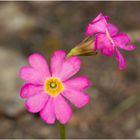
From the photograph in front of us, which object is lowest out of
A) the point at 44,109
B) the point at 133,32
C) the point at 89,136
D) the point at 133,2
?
the point at 89,136

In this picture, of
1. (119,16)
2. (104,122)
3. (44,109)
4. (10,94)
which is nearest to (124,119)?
(104,122)

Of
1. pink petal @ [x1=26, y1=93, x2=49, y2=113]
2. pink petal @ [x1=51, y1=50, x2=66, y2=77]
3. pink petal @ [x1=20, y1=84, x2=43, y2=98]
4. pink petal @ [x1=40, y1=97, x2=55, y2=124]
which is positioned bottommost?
pink petal @ [x1=40, y1=97, x2=55, y2=124]

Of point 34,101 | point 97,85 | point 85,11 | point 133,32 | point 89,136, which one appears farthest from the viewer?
point 85,11

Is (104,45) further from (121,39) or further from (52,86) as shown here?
(52,86)

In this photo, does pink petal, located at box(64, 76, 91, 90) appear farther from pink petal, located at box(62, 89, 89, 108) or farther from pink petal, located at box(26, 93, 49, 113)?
pink petal, located at box(26, 93, 49, 113)

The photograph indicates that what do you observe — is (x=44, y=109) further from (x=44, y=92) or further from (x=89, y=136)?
(x=89, y=136)

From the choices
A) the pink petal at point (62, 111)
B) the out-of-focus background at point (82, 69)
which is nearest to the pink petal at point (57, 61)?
the pink petal at point (62, 111)

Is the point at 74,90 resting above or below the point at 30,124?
above

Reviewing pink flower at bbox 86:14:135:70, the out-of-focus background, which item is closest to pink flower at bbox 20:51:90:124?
pink flower at bbox 86:14:135:70
